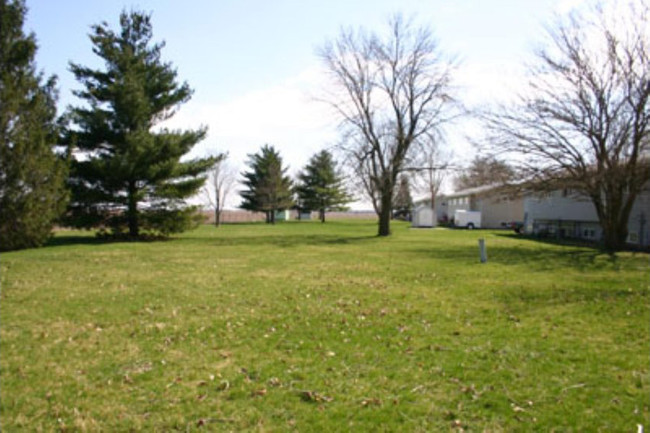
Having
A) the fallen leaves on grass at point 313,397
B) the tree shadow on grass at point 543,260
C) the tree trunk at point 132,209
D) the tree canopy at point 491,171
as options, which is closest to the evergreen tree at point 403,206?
the tree canopy at point 491,171

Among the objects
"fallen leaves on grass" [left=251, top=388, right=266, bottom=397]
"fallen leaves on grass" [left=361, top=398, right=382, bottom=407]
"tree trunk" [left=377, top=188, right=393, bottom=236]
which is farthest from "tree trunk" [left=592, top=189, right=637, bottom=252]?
"fallen leaves on grass" [left=251, top=388, right=266, bottom=397]

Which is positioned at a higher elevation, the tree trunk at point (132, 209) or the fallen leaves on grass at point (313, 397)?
the tree trunk at point (132, 209)

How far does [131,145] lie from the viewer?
2552cm

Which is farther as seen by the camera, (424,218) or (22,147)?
(424,218)

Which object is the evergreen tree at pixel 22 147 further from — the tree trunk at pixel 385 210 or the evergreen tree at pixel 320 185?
the evergreen tree at pixel 320 185

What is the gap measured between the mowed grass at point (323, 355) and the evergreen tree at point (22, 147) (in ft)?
36.7

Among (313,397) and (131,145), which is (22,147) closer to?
(131,145)

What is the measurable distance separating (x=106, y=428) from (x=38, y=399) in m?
1.07

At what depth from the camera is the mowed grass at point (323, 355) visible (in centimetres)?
382

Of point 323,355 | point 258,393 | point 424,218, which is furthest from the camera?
point 424,218

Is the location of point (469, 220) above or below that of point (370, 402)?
above

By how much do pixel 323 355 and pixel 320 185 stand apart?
62569 mm

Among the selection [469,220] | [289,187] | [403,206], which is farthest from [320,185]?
[469,220]

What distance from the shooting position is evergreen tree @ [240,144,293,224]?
6022 centimetres
